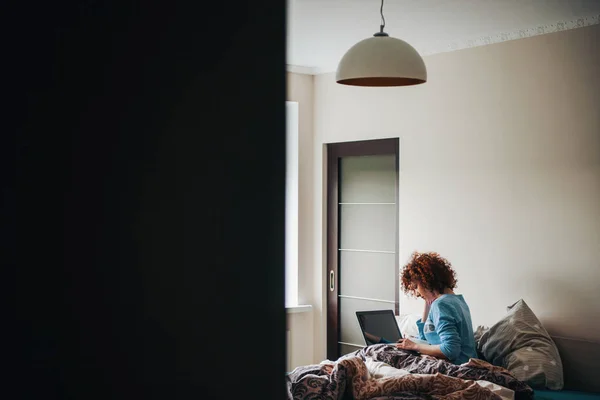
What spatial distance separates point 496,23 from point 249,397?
154 inches

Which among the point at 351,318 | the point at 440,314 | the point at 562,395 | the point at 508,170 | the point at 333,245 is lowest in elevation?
the point at 562,395

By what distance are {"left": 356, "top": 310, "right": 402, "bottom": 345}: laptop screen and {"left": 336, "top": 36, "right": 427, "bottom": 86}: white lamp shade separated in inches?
64.0

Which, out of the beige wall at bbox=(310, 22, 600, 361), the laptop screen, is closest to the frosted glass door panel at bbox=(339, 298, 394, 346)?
the beige wall at bbox=(310, 22, 600, 361)

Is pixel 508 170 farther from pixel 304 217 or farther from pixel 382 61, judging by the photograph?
pixel 382 61

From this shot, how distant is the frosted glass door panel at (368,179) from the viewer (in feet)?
16.0

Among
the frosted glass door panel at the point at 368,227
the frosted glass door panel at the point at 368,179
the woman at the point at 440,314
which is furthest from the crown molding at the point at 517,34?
the woman at the point at 440,314

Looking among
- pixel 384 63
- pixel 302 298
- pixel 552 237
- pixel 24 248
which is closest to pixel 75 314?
pixel 24 248

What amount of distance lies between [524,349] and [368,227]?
1736 mm

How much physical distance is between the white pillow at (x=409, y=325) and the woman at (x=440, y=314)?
18.0 inches

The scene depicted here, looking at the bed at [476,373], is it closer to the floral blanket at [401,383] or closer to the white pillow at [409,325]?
the floral blanket at [401,383]

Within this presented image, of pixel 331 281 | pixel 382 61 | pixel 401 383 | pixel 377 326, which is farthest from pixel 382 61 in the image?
pixel 331 281

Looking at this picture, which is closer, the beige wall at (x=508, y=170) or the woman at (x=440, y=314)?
the woman at (x=440, y=314)

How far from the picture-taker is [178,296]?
34cm

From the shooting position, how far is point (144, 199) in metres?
0.33
